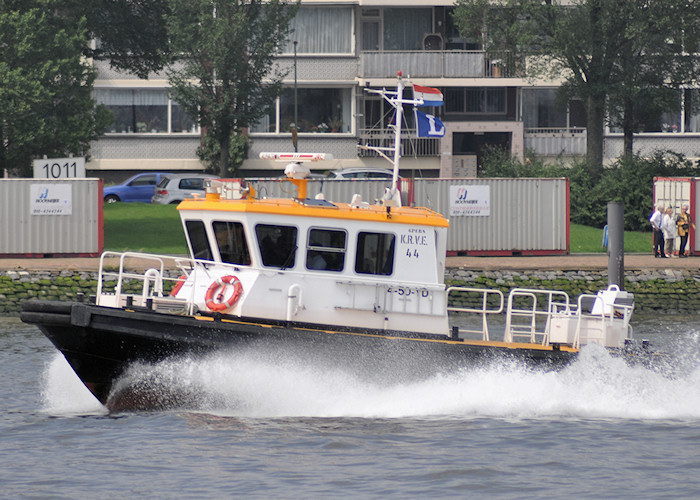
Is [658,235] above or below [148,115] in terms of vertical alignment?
below

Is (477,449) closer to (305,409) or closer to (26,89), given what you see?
(305,409)

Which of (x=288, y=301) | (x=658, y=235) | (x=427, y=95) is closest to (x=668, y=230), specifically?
(x=658, y=235)

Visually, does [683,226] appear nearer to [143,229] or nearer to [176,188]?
[143,229]

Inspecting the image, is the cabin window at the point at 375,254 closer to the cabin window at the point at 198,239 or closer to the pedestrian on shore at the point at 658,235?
the cabin window at the point at 198,239

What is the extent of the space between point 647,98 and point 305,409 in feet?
80.9

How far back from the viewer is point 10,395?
16.6m

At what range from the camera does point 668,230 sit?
98.7 feet

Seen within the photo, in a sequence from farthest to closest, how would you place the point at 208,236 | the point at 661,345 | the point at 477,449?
the point at 661,345 → the point at 208,236 → the point at 477,449

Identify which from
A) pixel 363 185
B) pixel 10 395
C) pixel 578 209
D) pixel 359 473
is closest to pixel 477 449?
pixel 359 473

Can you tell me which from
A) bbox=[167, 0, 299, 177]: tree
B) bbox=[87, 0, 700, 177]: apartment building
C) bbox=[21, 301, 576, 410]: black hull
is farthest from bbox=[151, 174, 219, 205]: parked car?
bbox=[21, 301, 576, 410]: black hull

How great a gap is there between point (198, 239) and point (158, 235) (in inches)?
Answer: 692

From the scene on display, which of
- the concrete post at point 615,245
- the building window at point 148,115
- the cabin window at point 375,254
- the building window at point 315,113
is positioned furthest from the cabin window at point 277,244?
the building window at point 148,115

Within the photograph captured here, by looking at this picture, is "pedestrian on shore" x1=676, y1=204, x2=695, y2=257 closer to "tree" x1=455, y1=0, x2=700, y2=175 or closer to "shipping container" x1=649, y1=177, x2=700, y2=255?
"shipping container" x1=649, y1=177, x2=700, y2=255

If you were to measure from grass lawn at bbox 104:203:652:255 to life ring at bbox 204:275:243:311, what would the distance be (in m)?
14.7
